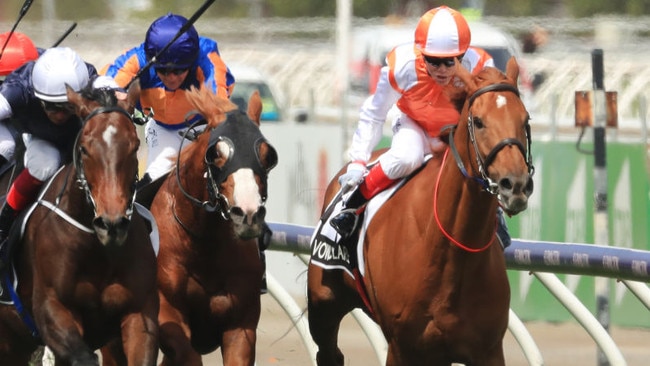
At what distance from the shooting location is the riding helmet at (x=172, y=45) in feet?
24.2

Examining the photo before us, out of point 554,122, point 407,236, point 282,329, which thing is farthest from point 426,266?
point 554,122

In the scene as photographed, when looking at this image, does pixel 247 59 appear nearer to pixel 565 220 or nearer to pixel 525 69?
pixel 525 69

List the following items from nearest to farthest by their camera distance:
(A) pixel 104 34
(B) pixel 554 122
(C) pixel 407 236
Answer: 1. (C) pixel 407 236
2. (B) pixel 554 122
3. (A) pixel 104 34

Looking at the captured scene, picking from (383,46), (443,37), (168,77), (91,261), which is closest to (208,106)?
(168,77)

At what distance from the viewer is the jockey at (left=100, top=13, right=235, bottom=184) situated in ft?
24.4

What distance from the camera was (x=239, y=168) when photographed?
6547 millimetres

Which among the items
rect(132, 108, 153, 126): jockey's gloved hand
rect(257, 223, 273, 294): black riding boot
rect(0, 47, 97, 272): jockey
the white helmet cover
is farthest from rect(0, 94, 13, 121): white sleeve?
rect(257, 223, 273, 294): black riding boot

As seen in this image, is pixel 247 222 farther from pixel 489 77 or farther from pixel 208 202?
pixel 489 77

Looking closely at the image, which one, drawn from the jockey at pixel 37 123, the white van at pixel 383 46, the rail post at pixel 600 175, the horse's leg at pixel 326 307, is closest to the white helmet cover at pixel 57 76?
the jockey at pixel 37 123

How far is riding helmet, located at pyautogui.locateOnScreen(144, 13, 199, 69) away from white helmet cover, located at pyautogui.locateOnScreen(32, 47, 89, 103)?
547mm

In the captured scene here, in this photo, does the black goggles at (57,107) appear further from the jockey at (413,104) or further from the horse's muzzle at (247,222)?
the jockey at (413,104)

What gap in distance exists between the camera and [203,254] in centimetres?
709

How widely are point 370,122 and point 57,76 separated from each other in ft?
5.37

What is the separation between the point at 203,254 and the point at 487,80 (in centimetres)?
157
